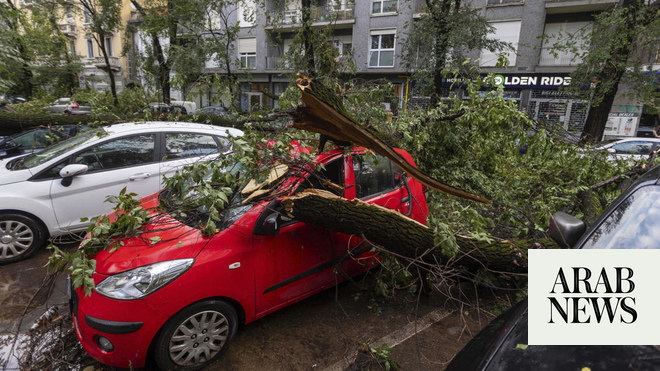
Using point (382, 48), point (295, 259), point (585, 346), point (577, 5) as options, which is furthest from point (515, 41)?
point (585, 346)

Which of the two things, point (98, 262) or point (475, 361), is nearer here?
point (475, 361)

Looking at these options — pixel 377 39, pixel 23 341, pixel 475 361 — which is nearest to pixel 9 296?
pixel 23 341

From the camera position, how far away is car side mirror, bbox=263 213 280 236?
8.85ft

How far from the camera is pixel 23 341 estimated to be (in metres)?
2.97

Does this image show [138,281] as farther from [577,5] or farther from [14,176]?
[577,5]

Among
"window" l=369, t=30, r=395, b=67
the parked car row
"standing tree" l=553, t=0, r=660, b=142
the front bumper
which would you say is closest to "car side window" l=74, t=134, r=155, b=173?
the front bumper

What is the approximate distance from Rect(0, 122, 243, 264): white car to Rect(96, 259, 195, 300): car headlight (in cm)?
163

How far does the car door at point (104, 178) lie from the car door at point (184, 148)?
16cm

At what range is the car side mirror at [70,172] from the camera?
4.21 metres

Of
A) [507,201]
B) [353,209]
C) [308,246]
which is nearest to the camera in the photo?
[353,209]

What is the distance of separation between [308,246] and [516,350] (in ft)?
6.26

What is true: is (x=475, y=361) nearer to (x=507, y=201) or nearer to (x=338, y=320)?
(x=338, y=320)

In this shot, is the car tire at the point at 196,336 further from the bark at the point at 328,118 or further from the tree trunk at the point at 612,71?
the tree trunk at the point at 612,71

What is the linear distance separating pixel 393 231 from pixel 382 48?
2055 cm
